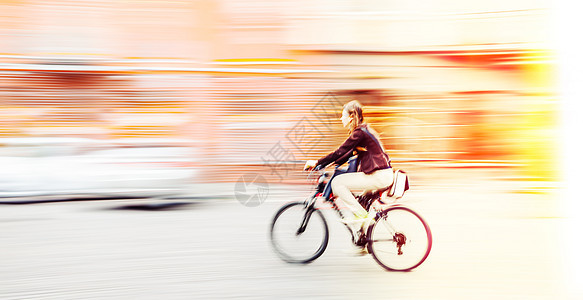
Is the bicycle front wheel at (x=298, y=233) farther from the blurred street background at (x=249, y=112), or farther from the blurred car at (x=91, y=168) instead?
the blurred car at (x=91, y=168)

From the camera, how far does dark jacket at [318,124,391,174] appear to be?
5.14m

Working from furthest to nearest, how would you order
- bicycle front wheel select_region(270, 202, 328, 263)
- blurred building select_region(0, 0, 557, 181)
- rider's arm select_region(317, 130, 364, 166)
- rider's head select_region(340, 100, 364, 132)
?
1. blurred building select_region(0, 0, 557, 181)
2. bicycle front wheel select_region(270, 202, 328, 263)
3. rider's head select_region(340, 100, 364, 132)
4. rider's arm select_region(317, 130, 364, 166)

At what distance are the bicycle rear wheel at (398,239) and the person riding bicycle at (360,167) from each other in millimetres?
164

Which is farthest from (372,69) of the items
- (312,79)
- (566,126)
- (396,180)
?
(566,126)

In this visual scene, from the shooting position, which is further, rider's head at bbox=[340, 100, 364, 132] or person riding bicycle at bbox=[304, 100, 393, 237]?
rider's head at bbox=[340, 100, 364, 132]

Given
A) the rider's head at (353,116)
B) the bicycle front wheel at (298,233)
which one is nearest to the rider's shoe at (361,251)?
the bicycle front wheel at (298,233)

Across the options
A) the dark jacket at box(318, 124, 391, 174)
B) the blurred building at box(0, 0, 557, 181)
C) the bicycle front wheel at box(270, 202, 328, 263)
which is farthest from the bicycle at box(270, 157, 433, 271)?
the blurred building at box(0, 0, 557, 181)

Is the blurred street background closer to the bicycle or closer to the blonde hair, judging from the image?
the bicycle

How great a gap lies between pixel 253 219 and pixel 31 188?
3683 millimetres

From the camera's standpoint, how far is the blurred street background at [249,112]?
802 centimetres

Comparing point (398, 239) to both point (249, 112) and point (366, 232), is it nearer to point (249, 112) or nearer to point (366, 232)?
point (366, 232)

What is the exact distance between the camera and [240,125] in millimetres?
10289

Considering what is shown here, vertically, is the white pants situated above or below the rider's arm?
below

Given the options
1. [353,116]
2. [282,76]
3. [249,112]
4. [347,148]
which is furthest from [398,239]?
[282,76]
